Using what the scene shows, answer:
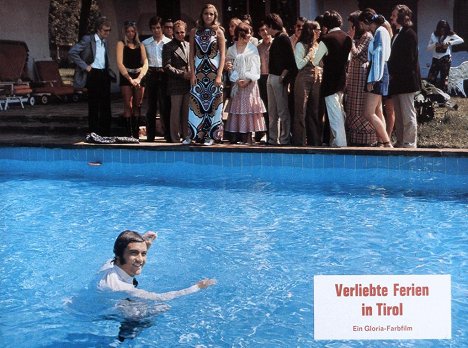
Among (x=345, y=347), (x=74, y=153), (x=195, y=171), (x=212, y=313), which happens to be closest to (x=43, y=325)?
(x=212, y=313)

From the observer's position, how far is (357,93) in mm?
9336

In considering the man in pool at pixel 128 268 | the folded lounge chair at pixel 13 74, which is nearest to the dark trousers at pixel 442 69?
the folded lounge chair at pixel 13 74

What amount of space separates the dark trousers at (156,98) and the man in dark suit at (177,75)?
0.12 metres

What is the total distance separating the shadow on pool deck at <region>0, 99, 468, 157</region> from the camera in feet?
29.1

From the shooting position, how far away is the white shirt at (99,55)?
10.2 m

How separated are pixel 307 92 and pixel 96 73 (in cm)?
288

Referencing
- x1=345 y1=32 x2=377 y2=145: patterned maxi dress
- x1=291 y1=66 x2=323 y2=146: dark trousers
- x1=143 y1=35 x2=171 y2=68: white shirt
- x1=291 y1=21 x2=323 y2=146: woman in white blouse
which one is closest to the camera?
x1=345 y1=32 x2=377 y2=145: patterned maxi dress

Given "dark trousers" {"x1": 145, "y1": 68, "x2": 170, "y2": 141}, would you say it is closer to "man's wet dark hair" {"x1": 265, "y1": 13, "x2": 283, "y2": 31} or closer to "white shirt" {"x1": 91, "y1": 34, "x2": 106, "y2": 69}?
"white shirt" {"x1": 91, "y1": 34, "x2": 106, "y2": 69}

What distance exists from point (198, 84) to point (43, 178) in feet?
7.53

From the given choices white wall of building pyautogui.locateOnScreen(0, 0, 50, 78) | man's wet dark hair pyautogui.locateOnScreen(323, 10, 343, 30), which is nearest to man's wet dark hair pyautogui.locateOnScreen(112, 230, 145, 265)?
man's wet dark hair pyautogui.locateOnScreen(323, 10, 343, 30)

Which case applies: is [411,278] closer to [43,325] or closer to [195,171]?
[43,325]

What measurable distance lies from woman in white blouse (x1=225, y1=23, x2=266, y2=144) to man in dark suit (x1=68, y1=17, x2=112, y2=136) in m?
1.72

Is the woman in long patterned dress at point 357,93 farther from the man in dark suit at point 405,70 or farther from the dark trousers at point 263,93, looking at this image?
the dark trousers at point 263,93

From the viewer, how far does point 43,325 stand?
184 inches
